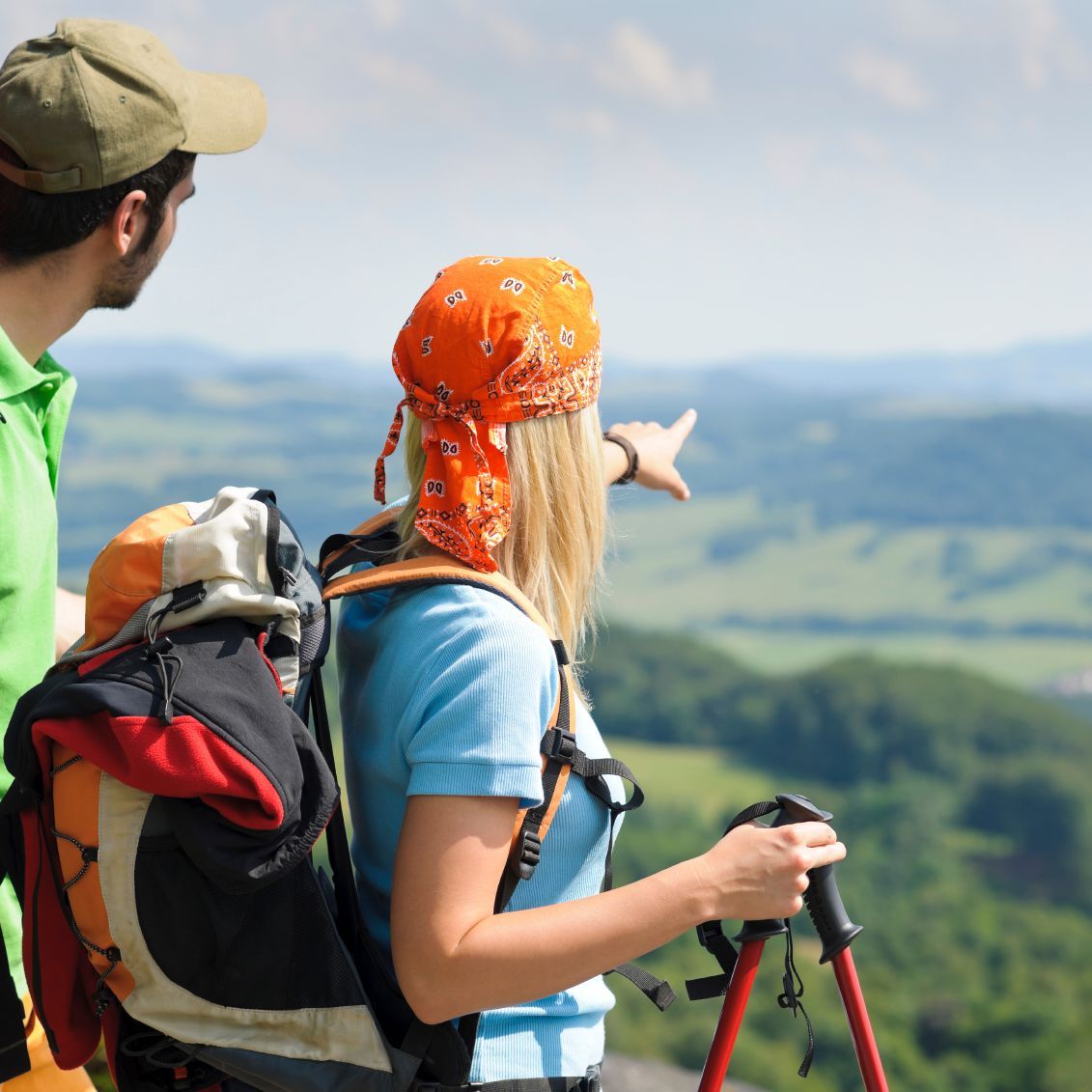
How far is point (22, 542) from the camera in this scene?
2.58 metres

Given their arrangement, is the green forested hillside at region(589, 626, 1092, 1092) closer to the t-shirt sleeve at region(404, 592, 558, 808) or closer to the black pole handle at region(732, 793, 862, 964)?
the black pole handle at region(732, 793, 862, 964)

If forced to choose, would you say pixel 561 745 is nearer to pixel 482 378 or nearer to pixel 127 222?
pixel 482 378

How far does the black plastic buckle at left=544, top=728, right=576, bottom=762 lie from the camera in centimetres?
210

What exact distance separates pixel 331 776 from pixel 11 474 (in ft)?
3.69

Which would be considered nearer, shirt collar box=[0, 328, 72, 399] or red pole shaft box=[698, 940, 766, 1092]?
red pole shaft box=[698, 940, 766, 1092]

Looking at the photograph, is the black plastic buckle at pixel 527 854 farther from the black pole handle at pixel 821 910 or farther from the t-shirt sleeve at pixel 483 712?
the black pole handle at pixel 821 910

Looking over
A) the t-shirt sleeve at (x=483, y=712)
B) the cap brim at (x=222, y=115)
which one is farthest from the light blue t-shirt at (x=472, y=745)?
the cap brim at (x=222, y=115)

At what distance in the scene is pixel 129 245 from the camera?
2.71m

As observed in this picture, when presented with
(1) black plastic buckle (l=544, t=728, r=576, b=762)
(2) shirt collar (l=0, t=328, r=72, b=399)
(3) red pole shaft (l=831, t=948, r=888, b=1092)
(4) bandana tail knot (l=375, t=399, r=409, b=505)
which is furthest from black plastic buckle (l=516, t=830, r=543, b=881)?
(2) shirt collar (l=0, t=328, r=72, b=399)

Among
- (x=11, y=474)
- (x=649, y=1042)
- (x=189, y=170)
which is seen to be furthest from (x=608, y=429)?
(x=649, y=1042)

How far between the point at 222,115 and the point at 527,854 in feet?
5.55

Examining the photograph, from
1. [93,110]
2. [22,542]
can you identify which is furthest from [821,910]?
[93,110]

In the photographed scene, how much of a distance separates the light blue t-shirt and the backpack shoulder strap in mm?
26

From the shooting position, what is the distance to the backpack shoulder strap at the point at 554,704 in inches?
81.9
